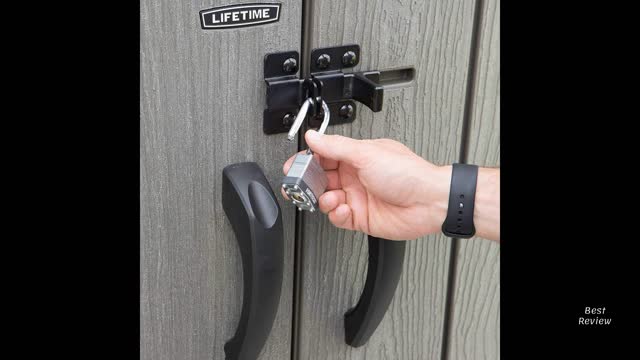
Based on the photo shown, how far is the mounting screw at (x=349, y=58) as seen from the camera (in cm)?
101

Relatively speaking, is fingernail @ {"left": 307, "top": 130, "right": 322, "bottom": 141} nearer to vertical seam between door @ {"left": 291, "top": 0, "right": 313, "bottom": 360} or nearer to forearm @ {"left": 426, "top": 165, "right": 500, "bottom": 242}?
vertical seam between door @ {"left": 291, "top": 0, "right": 313, "bottom": 360}

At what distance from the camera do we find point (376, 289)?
111cm

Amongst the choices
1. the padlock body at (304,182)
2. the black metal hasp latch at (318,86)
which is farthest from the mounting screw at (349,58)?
the padlock body at (304,182)

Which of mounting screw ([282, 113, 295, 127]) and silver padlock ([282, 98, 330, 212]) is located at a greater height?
mounting screw ([282, 113, 295, 127])

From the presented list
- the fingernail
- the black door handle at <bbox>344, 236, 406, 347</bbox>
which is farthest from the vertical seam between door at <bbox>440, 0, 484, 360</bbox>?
the fingernail

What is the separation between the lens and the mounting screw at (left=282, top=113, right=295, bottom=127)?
1001 millimetres

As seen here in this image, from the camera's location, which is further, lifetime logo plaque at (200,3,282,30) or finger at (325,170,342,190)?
finger at (325,170,342,190)

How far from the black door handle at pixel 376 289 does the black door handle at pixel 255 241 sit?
0.13 meters

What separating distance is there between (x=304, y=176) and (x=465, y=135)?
253 mm

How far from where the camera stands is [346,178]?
3.57 feet

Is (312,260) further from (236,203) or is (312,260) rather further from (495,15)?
(495,15)

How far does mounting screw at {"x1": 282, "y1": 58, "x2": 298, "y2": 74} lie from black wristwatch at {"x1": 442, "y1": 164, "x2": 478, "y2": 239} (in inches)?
8.1

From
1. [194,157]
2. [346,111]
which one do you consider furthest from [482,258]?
[194,157]

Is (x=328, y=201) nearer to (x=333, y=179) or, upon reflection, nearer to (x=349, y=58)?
(x=333, y=179)
